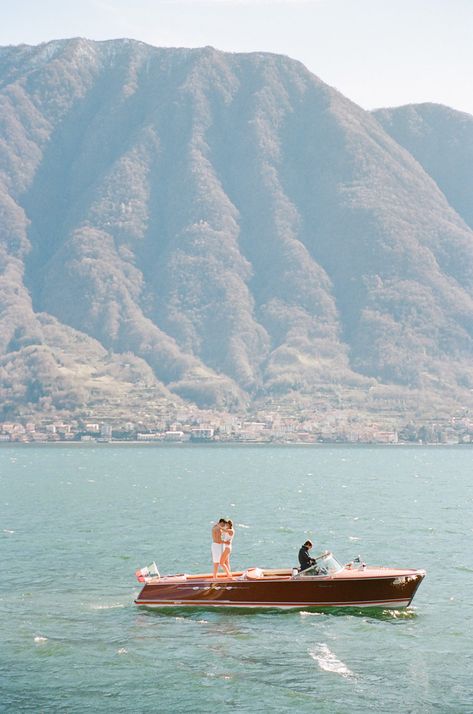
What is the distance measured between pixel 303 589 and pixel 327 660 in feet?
27.8

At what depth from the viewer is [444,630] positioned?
49.8 meters

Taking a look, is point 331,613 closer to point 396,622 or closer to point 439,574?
point 396,622

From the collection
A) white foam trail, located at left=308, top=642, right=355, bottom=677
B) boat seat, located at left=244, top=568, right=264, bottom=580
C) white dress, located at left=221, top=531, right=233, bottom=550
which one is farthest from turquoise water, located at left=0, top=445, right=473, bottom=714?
white dress, located at left=221, top=531, right=233, bottom=550

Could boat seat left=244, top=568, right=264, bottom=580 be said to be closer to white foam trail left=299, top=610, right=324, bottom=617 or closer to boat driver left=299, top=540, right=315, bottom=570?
boat driver left=299, top=540, right=315, bottom=570

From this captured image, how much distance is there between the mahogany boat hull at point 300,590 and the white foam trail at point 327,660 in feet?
19.5

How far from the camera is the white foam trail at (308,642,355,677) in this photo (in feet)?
141

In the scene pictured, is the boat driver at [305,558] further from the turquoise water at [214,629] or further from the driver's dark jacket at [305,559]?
the turquoise water at [214,629]

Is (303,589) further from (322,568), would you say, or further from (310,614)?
(322,568)

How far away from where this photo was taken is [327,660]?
44562 mm

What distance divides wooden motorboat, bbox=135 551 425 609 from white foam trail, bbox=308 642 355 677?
19.5 ft

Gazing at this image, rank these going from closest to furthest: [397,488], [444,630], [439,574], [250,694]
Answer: [250,694] → [444,630] → [439,574] → [397,488]

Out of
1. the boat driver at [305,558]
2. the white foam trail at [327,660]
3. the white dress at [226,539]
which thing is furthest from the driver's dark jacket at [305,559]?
the white foam trail at [327,660]

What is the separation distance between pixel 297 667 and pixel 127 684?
661 centimetres

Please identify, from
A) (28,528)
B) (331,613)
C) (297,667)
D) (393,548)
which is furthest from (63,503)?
(297,667)
